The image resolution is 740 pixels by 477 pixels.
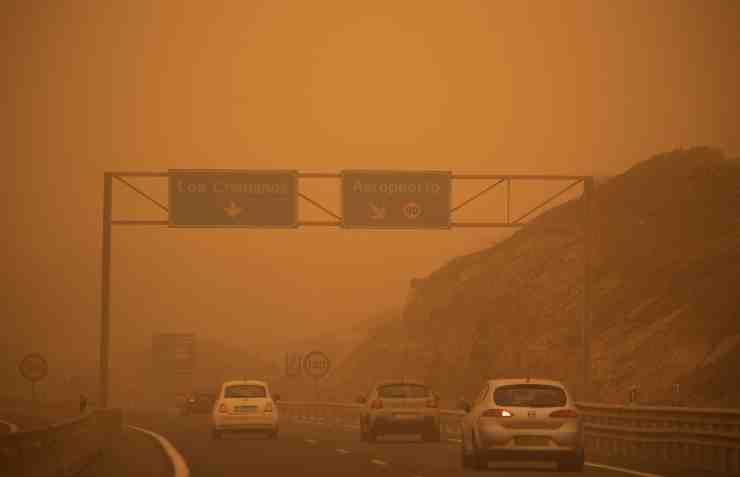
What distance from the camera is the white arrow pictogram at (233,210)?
148 ft

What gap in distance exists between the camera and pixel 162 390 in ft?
342

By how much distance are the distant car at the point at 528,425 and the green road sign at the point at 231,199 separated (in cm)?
2110

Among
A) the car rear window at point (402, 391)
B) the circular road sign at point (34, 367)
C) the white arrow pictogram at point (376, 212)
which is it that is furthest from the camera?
the circular road sign at point (34, 367)

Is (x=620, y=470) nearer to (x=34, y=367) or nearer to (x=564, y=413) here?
(x=564, y=413)

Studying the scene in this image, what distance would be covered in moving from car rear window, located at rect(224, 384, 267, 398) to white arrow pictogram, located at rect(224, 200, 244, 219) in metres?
5.54

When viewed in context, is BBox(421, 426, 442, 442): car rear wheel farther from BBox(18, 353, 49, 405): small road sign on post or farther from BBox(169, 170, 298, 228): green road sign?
BBox(18, 353, 49, 405): small road sign on post

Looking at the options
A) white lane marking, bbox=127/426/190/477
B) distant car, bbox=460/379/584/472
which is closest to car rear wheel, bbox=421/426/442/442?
white lane marking, bbox=127/426/190/477

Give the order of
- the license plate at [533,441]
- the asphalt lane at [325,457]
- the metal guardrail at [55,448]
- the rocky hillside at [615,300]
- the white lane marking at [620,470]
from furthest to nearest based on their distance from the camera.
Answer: the rocky hillside at [615,300] → the asphalt lane at [325,457] → the license plate at [533,441] → the white lane marking at [620,470] → the metal guardrail at [55,448]

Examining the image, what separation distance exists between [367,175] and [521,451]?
22055 mm

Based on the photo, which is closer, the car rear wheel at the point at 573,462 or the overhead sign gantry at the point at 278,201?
the car rear wheel at the point at 573,462

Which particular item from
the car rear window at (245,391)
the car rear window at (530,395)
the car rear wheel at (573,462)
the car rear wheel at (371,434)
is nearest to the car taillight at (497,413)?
the car rear window at (530,395)

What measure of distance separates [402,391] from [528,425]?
48.9 feet

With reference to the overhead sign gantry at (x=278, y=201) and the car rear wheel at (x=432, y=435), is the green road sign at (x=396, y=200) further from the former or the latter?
the car rear wheel at (x=432, y=435)

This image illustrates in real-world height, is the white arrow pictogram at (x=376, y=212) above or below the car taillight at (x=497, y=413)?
above
